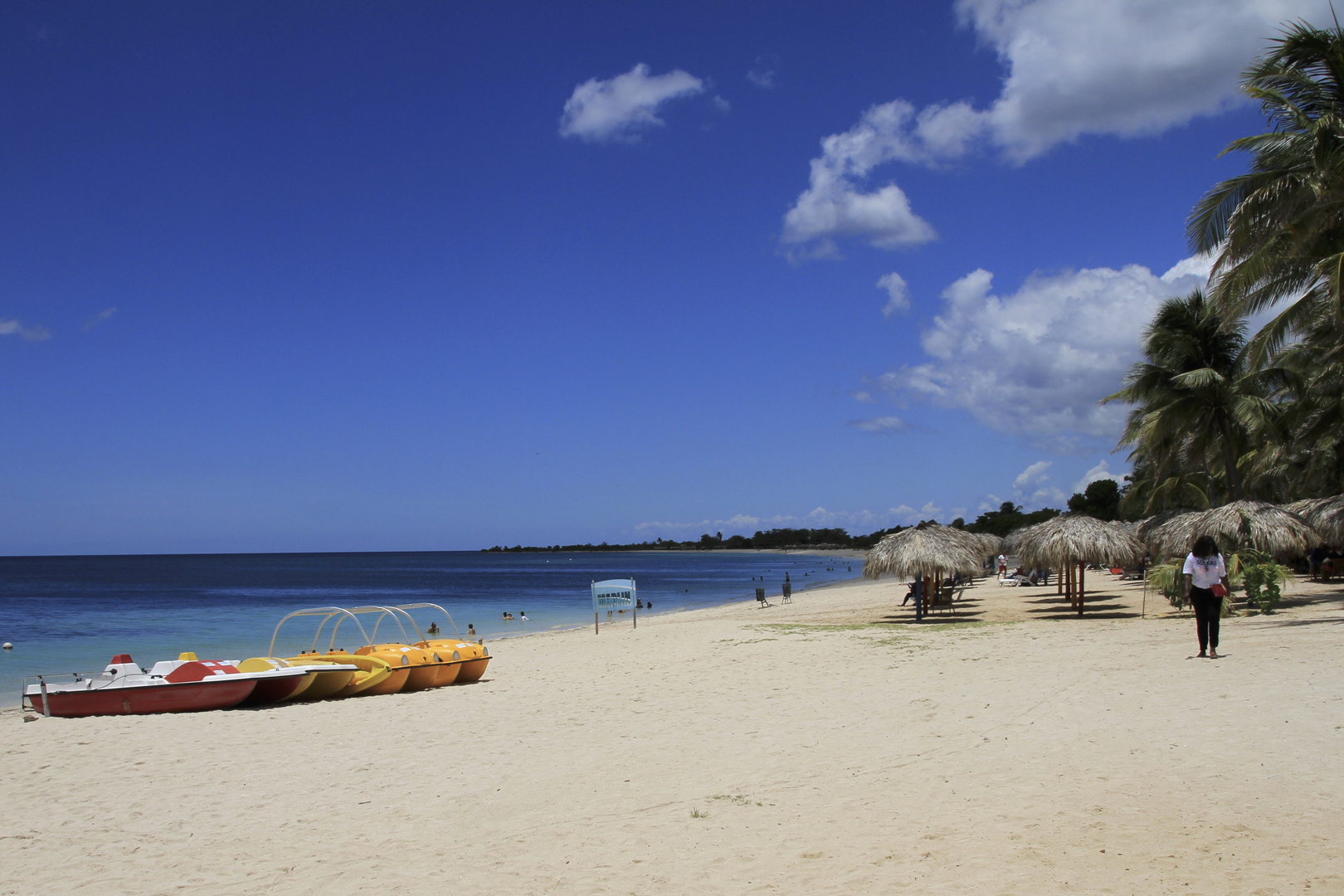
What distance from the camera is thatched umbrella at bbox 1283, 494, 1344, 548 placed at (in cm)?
1548

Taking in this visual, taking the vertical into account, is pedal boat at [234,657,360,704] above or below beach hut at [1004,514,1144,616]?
below

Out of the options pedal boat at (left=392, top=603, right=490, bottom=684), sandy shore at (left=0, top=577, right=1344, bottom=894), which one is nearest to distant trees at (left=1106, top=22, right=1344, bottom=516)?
sandy shore at (left=0, top=577, right=1344, bottom=894)

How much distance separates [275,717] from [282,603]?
1404 inches

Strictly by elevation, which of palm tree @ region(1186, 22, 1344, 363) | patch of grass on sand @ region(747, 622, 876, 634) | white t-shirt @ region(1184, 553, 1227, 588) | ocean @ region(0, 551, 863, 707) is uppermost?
palm tree @ region(1186, 22, 1344, 363)

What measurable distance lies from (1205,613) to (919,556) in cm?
781

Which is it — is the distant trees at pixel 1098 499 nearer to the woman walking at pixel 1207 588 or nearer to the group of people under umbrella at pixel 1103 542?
the group of people under umbrella at pixel 1103 542

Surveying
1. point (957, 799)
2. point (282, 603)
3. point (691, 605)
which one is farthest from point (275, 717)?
point (282, 603)

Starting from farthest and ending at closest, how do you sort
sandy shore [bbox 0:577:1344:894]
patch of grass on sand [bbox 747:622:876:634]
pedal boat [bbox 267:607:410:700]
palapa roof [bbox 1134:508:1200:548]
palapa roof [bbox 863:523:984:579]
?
palapa roof [bbox 1134:508:1200:548]
palapa roof [bbox 863:523:984:579]
patch of grass on sand [bbox 747:622:876:634]
pedal boat [bbox 267:607:410:700]
sandy shore [bbox 0:577:1344:894]

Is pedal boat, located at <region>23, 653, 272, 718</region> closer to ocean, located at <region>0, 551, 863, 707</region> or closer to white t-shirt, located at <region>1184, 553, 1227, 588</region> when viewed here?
ocean, located at <region>0, 551, 863, 707</region>

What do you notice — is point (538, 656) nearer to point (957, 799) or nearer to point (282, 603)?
point (957, 799)

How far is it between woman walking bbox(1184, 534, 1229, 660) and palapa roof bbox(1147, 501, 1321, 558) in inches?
287

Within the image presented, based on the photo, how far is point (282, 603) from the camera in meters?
41.5

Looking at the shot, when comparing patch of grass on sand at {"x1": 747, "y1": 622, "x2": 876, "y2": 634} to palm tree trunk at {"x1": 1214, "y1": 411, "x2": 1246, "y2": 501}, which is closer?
patch of grass on sand at {"x1": 747, "y1": 622, "x2": 876, "y2": 634}

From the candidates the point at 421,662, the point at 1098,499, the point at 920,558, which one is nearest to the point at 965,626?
the point at 920,558
